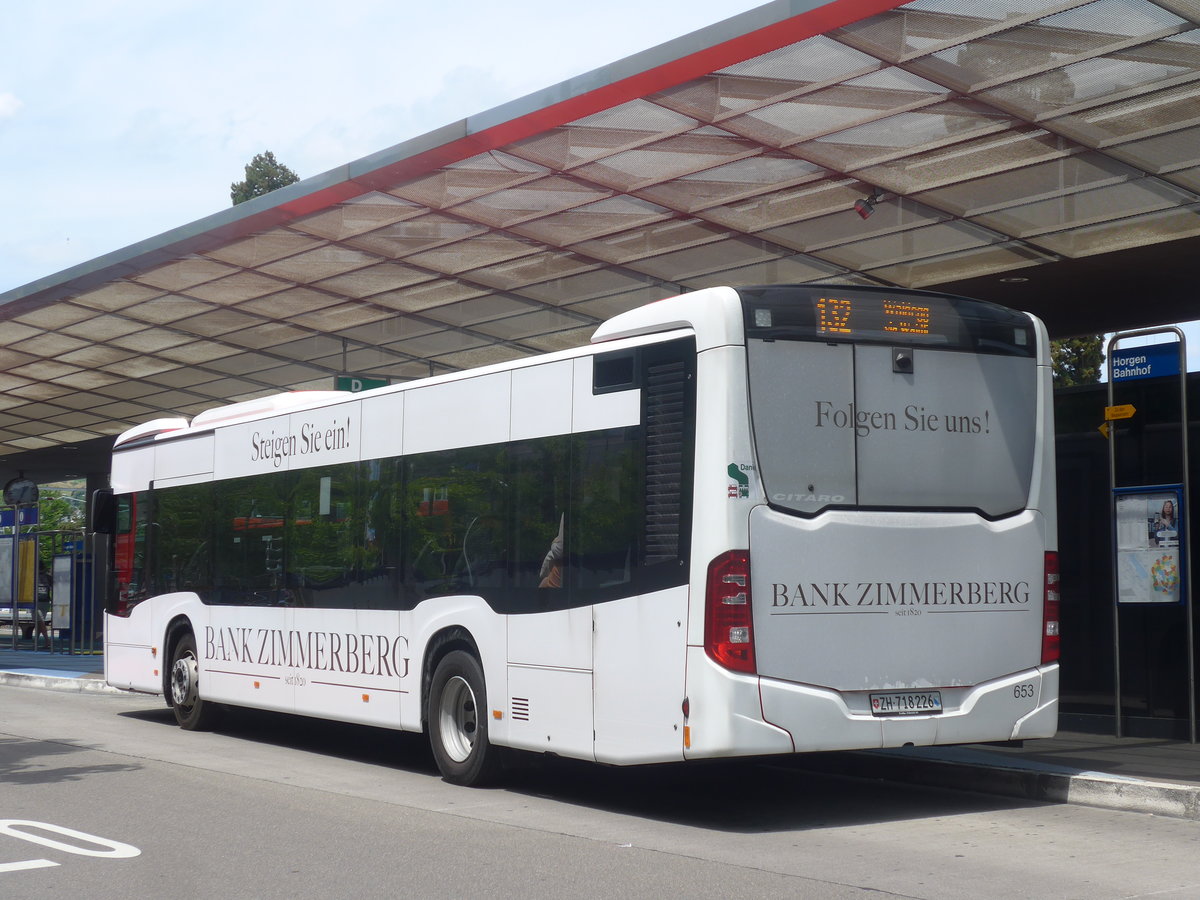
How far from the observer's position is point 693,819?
30.1 feet

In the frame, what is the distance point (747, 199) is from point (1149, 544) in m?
6.07

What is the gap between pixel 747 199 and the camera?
53.5 ft

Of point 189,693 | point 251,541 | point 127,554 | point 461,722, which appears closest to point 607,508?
point 461,722

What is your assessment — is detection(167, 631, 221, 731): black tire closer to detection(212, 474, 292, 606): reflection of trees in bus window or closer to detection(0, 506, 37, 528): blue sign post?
detection(212, 474, 292, 606): reflection of trees in bus window

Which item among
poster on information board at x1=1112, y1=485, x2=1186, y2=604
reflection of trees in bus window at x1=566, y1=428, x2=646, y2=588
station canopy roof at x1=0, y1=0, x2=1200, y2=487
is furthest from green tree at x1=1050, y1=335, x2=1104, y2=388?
reflection of trees in bus window at x1=566, y1=428, x2=646, y2=588

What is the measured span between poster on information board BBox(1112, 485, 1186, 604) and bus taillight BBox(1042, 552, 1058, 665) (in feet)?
10.2

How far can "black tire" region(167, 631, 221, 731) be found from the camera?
14.9 metres

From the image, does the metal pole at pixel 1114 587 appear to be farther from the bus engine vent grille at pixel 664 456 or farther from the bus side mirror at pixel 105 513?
the bus side mirror at pixel 105 513

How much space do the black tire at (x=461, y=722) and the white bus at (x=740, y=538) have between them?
2 centimetres

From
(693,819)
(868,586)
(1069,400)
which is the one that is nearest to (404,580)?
(693,819)

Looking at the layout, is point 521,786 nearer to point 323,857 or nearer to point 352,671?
point 352,671

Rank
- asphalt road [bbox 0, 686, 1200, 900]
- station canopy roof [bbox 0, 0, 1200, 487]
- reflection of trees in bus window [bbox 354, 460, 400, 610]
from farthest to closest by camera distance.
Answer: station canopy roof [bbox 0, 0, 1200, 487] → reflection of trees in bus window [bbox 354, 460, 400, 610] → asphalt road [bbox 0, 686, 1200, 900]

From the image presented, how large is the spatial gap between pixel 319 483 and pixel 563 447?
12.7 feet

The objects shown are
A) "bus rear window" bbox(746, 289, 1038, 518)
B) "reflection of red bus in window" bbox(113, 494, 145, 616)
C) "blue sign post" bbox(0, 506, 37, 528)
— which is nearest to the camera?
"bus rear window" bbox(746, 289, 1038, 518)
